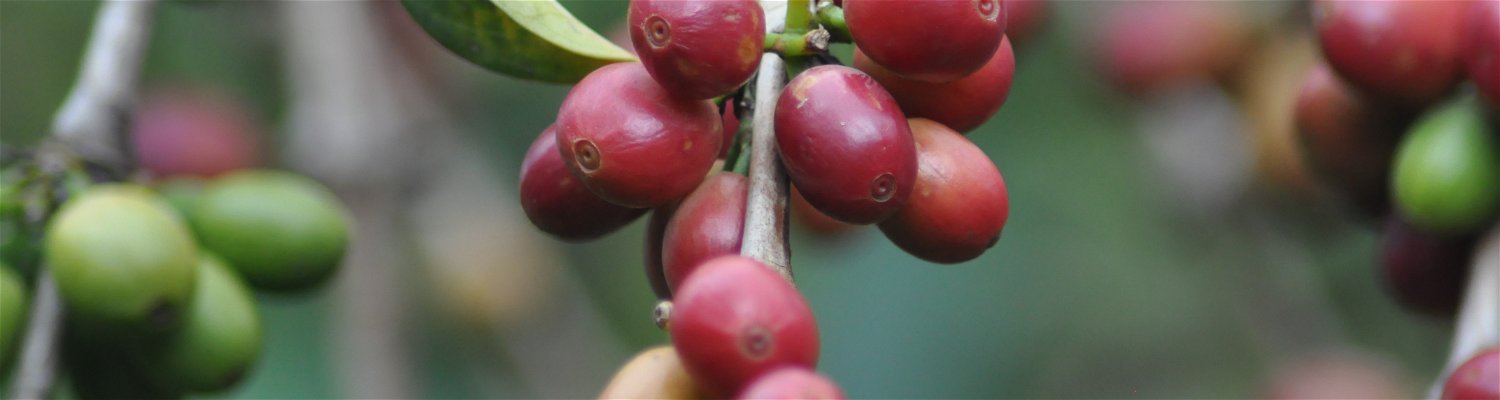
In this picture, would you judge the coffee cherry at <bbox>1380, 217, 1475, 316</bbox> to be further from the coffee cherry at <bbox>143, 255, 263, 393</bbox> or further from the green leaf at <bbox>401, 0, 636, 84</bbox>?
the coffee cherry at <bbox>143, 255, 263, 393</bbox>

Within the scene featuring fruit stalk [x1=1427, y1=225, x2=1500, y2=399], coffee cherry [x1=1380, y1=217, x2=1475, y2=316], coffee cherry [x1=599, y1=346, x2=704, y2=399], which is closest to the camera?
coffee cherry [x1=599, y1=346, x2=704, y2=399]

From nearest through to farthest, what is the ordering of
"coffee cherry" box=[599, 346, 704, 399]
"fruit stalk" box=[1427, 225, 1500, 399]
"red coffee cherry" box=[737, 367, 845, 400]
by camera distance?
"red coffee cherry" box=[737, 367, 845, 400], "coffee cherry" box=[599, 346, 704, 399], "fruit stalk" box=[1427, 225, 1500, 399]

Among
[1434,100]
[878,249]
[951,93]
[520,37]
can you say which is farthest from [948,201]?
[878,249]

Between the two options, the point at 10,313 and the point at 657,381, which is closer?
the point at 657,381

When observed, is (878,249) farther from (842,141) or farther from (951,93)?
(842,141)

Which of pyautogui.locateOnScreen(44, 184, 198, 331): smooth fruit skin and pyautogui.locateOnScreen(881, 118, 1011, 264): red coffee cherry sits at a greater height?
pyautogui.locateOnScreen(881, 118, 1011, 264): red coffee cherry

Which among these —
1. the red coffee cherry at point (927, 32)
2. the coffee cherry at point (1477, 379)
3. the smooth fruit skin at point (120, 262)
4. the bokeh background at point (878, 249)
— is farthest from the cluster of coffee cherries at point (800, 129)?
the bokeh background at point (878, 249)

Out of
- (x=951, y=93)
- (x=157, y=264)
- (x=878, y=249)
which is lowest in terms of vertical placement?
(x=878, y=249)

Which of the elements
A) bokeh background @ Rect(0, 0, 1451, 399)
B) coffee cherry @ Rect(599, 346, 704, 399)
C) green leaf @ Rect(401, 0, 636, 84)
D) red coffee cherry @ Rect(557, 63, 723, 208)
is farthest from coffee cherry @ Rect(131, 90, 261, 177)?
coffee cherry @ Rect(599, 346, 704, 399)
